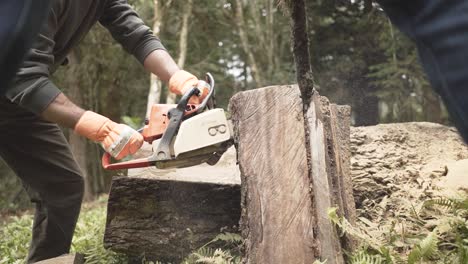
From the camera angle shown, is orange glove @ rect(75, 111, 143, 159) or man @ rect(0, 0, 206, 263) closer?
orange glove @ rect(75, 111, 143, 159)

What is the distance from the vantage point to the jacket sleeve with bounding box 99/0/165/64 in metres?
3.06

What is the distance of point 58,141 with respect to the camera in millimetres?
3168

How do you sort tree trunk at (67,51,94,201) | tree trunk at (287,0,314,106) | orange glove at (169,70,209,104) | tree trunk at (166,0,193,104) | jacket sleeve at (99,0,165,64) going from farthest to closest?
tree trunk at (67,51,94,201), tree trunk at (166,0,193,104), jacket sleeve at (99,0,165,64), orange glove at (169,70,209,104), tree trunk at (287,0,314,106)

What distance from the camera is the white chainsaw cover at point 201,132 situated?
7.93ft

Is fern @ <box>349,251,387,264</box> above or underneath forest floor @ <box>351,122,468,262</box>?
underneath

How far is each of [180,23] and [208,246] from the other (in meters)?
7.55

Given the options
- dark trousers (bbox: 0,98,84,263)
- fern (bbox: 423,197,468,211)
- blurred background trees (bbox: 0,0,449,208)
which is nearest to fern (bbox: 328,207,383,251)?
fern (bbox: 423,197,468,211)

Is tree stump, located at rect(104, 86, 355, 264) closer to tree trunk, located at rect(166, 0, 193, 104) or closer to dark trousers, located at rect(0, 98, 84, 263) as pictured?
dark trousers, located at rect(0, 98, 84, 263)

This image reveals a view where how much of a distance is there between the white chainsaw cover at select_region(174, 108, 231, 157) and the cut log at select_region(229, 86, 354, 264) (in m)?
0.08

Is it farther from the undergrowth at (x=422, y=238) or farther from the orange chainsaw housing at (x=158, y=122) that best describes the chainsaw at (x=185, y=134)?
the undergrowth at (x=422, y=238)

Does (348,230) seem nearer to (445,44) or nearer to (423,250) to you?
(423,250)

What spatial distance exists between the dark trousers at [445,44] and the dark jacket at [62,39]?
6.23 feet

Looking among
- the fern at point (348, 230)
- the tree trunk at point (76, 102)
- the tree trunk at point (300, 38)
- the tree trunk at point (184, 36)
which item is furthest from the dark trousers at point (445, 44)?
the tree trunk at point (76, 102)

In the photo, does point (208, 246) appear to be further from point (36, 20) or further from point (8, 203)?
point (8, 203)
